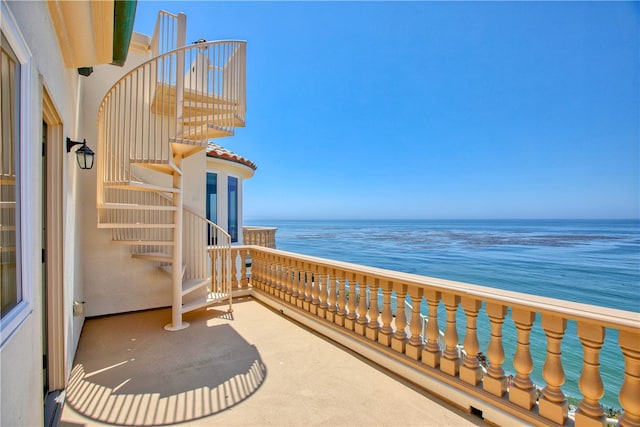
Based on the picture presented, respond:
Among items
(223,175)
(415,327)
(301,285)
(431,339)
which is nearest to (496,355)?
(431,339)

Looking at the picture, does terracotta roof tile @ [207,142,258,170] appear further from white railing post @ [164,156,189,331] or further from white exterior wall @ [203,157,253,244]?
white railing post @ [164,156,189,331]

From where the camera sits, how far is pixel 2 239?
101 cm

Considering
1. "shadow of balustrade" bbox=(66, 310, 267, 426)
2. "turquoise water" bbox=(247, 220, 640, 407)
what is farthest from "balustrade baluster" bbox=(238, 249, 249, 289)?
"turquoise water" bbox=(247, 220, 640, 407)

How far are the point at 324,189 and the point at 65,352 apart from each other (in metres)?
30.7

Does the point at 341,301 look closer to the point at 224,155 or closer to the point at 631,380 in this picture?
the point at 631,380

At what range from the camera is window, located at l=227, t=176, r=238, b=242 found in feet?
20.5

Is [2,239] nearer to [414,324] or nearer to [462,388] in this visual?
[414,324]

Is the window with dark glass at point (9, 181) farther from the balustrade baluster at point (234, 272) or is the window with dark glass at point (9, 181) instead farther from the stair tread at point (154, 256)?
the balustrade baluster at point (234, 272)

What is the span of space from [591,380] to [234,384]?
89.2 inches

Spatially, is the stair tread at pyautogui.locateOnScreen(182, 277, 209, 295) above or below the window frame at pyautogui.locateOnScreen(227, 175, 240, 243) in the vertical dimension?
below

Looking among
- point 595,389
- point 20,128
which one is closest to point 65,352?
point 20,128

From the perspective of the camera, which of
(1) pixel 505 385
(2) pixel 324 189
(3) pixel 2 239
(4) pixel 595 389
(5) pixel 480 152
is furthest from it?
(2) pixel 324 189

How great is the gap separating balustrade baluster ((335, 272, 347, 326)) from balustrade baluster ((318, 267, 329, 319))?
0.19 meters

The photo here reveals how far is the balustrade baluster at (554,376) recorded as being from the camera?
60.5 inches
